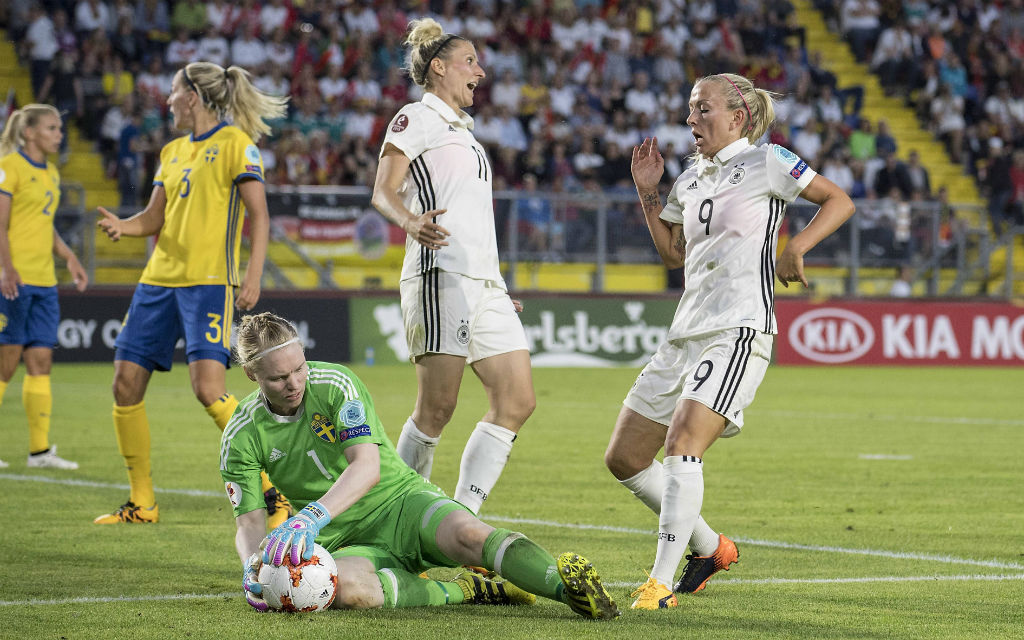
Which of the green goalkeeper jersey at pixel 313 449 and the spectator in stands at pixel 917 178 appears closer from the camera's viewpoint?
the green goalkeeper jersey at pixel 313 449

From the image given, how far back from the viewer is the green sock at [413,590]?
5277 mm

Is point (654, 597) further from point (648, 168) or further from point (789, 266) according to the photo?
point (648, 168)

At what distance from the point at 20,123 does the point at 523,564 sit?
617 centimetres

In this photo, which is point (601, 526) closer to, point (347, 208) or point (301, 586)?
point (301, 586)

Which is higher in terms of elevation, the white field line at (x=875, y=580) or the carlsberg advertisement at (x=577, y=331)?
the white field line at (x=875, y=580)

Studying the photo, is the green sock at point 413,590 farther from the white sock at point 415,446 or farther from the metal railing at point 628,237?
the metal railing at point 628,237

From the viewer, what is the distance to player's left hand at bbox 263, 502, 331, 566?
4.91 metres

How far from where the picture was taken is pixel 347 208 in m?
19.8

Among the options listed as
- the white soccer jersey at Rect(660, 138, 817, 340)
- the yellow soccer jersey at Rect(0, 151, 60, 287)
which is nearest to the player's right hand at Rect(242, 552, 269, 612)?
the white soccer jersey at Rect(660, 138, 817, 340)

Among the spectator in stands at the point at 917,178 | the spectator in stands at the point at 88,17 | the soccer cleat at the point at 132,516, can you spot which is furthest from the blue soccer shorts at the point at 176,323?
the spectator in stands at the point at 917,178

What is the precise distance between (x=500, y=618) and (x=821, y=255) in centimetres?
1673

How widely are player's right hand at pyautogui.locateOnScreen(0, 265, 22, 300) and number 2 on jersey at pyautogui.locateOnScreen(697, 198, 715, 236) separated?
18.6 feet

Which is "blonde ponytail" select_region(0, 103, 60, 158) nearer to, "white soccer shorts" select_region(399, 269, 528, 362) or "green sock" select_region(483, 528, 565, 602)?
"white soccer shorts" select_region(399, 269, 528, 362)

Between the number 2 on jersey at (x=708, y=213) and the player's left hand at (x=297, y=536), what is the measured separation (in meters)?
1.82
